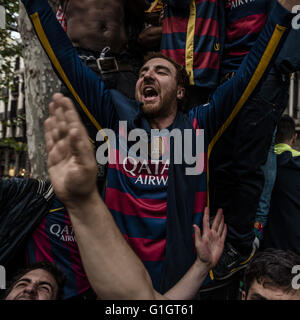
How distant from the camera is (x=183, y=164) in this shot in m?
2.32

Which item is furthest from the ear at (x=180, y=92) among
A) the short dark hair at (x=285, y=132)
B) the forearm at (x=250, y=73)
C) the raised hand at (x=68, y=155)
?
the raised hand at (x=68, y=155)

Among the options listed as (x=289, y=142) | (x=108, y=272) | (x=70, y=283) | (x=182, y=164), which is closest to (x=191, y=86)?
(x=182, y=164)

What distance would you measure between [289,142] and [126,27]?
6.54 ft

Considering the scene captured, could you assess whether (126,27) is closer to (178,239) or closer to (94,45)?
(94,45)

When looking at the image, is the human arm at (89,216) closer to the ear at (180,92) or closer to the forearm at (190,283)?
the forearm at (190,283)

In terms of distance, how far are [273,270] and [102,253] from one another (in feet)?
4.17

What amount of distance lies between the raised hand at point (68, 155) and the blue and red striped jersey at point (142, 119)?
3.56ft

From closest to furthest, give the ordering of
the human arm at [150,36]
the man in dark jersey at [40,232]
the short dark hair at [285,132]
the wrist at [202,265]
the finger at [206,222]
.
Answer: the wrist at [202,265]
the finger at [206,222]
the man in dark jersey at [40,232]
the human arm at [150,36]
the short dark hair at [285,132]

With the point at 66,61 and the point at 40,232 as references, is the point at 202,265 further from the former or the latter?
the point at 66,61

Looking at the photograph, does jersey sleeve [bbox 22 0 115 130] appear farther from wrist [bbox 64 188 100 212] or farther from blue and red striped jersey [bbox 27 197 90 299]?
wrist [bbox 64 188 100 212]

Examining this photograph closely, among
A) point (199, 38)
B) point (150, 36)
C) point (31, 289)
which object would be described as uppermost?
point (150, 36)

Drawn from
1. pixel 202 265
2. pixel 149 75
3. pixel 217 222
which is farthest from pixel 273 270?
pixel 149 75

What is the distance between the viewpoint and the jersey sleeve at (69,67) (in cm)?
241

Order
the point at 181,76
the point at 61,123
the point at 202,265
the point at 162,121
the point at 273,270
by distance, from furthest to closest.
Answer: the point at 181,76 → the point at 162,121 → the point at 202,265 → the point at 273,270 → the point at 61,123
